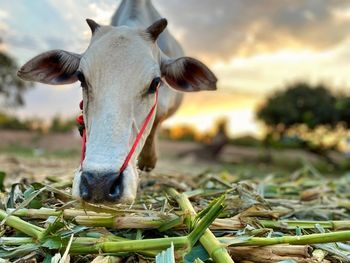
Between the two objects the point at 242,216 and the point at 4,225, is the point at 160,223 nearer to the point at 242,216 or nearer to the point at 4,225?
the point at 242,216

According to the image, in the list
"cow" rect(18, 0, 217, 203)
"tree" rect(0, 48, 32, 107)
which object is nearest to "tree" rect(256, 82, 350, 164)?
"tree" rect(0, 48, 32, 107)

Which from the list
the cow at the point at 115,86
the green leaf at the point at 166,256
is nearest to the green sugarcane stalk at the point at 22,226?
the cow at the point at 115,86

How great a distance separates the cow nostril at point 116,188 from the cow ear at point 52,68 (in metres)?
0.93

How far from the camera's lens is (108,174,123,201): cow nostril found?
187 centimetres

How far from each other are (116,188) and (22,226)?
51 cm

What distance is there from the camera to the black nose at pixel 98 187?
184 cm

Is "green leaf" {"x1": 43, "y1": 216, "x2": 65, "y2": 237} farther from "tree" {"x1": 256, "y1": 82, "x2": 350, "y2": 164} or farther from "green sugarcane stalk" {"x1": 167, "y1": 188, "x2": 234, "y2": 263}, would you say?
"tree" {"x1": 256, "y1": 82, "x2": 350, "y2": 164}

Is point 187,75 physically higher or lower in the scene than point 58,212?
higher

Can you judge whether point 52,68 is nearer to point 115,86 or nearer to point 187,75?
point 115,86

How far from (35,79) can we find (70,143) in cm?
1291

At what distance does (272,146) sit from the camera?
16.0 meters

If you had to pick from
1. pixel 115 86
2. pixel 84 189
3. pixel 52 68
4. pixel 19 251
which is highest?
pixel 52 68

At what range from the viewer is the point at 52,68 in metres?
2.68

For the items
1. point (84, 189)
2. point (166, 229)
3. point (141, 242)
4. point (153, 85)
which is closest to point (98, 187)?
point (84, 189)
